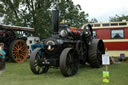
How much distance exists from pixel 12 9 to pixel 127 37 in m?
12.8

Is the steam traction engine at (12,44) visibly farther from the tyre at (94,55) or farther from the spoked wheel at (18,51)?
the tyre at (94,55)

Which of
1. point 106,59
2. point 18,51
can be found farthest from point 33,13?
point 106,59

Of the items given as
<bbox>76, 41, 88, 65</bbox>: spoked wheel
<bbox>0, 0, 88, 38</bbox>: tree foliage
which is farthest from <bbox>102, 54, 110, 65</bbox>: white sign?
<bbox>0, 0, 88, 38</bbox>: tree foliage

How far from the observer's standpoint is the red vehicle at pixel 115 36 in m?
10.8

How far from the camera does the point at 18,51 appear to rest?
10633 millimetres

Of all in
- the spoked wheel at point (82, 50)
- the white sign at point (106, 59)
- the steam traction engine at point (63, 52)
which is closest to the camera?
the white sign at point (106, 59)

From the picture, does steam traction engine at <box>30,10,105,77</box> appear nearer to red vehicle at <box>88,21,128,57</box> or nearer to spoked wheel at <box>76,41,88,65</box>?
spoked wheel at <box>76,41,88,65</box>

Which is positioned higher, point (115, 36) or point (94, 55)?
point (115, 36)

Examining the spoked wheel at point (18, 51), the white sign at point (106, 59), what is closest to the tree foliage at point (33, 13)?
the spoked wheel at point (18, 51)

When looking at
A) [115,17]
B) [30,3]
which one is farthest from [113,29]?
[115,17]

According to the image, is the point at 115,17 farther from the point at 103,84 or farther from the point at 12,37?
the point at 103,84

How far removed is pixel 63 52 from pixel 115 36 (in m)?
6.15

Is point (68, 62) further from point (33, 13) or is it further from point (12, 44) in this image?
point (33, 13)

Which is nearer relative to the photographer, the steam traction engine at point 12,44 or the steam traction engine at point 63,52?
the steam traction engine at point 63,52
